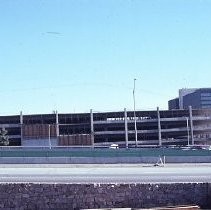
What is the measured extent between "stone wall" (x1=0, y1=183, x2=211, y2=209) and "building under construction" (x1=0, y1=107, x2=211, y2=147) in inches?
3072

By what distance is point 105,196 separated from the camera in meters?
27.3

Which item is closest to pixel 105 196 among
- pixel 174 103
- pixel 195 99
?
pixel 195 99

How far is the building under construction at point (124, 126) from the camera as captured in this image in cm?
10919

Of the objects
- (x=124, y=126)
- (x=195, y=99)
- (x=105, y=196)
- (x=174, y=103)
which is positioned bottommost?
(x=105, y=196)

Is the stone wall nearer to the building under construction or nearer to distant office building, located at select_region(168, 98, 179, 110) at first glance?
the building under construction

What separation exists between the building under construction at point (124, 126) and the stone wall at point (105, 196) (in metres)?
78.0

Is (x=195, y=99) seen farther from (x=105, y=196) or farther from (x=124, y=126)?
(x=105, y=196)

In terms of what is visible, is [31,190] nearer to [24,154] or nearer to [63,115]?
[24,154]

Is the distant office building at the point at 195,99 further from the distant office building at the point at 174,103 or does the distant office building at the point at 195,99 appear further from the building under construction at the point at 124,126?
the building under construction at the point at 124,126

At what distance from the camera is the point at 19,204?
27.7 meters

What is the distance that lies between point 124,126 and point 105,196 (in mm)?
82937

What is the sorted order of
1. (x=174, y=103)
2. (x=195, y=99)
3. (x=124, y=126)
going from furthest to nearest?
(x=174, y=103) < (x=195, y=99) < (x=124, y=126)

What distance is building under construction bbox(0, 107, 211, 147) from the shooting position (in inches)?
4299

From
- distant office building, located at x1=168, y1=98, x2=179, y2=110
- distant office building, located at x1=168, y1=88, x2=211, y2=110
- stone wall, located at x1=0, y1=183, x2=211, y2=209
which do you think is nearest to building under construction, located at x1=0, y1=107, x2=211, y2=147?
distant office building, located at x1=168, y1=88, x2=211, y2=110
